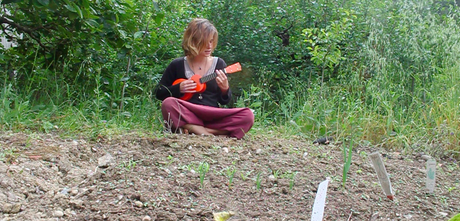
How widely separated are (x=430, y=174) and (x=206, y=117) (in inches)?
72.9

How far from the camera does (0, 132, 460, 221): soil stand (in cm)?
206

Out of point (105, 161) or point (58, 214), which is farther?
point (105, 161)

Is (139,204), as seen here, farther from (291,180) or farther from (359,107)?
(359,107)

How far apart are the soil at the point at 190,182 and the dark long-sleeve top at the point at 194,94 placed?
75 centimetres

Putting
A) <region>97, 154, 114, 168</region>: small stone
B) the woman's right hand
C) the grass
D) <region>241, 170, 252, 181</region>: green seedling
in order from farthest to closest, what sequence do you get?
the woman's right hand < the grass < <region>97, 154, 114, 168</region>: small stone < <region>241, 170, 252, 181</region>: green seedling

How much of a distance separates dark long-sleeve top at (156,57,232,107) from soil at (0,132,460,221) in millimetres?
750

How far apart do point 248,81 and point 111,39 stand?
2.08 meters

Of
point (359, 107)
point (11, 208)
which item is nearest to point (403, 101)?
point (359, 107)

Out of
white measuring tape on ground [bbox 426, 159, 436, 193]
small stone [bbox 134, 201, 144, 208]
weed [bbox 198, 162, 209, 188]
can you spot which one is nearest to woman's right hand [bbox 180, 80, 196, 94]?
weed [bbox 198, 162, 209, 188]

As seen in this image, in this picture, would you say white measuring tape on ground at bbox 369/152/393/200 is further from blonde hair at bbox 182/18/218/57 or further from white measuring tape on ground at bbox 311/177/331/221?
blonde hair at bbox 182/18/218/57

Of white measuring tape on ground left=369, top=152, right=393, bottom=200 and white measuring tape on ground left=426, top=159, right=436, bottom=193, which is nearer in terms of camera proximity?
white measuring tape on ground left=369, top=152, right=393, bottom=200

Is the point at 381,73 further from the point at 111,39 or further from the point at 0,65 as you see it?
the point at 0,65

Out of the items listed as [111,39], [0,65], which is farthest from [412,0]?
[0,65]

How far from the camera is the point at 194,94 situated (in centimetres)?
388
